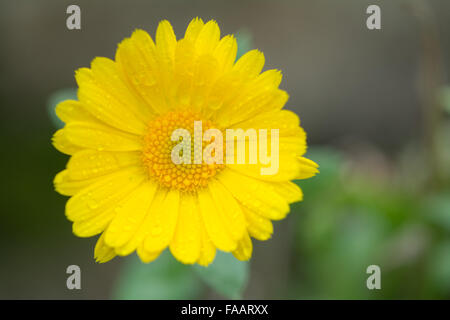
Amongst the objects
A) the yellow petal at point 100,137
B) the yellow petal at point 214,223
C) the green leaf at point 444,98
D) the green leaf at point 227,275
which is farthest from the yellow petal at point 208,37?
the green leaf at point 444,98

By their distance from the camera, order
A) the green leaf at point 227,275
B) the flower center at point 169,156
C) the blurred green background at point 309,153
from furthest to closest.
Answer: the blurred green background at point 309,153, the flower center at point 169,156, the green leaf at point 227,275

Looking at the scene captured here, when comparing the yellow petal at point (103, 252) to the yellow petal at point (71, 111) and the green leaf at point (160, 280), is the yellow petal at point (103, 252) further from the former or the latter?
the green leaf at point (160, 280)

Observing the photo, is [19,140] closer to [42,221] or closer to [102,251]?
[42,221]

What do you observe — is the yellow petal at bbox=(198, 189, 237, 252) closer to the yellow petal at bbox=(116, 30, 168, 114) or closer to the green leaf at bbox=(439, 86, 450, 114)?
the yellow petal at bbox=(116, 30, 168, 114)

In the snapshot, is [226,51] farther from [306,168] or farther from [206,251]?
[206,251]

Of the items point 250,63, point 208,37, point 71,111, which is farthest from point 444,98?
point 71,111
